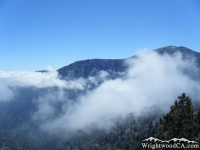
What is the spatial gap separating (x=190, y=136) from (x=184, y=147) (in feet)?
14.9

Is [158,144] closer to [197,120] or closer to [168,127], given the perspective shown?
[168,127]

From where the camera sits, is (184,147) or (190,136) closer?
(184,147)

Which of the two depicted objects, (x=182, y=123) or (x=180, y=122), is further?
(x=180, y=122)

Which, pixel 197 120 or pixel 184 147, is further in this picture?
pixel 197 120

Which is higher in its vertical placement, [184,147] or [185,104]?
[185,104]

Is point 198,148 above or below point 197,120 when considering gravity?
below

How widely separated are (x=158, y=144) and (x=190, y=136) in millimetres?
6428

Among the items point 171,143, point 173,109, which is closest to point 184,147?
point 171,143

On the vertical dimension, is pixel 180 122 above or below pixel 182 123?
above

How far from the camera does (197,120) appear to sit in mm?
41281

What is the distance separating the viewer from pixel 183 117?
39.9m

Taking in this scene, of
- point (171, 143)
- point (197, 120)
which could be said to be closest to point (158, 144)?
point (171, 143)

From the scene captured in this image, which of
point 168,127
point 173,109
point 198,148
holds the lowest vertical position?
point 198,148

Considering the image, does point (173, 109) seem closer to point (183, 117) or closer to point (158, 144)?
point (183, 117)
